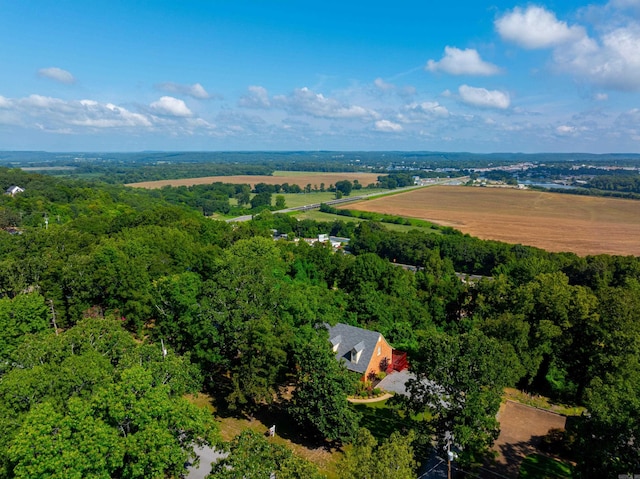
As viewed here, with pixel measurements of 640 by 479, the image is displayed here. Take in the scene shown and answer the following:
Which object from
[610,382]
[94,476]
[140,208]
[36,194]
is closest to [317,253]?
[610,382]

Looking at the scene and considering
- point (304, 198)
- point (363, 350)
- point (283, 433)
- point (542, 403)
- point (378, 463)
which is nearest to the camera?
point (378, 463)

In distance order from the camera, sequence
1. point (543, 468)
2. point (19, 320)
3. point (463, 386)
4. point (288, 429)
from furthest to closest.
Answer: point (19, 320), point (288, 429), point (543, 468), point (463, 386)

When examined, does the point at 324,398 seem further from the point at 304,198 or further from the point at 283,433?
the point at 304,198

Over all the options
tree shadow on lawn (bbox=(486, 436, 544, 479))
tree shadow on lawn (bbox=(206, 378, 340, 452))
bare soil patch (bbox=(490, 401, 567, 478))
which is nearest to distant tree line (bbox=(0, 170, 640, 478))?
tree shadow on lawn (bbox=(206, 378, 340, 452))

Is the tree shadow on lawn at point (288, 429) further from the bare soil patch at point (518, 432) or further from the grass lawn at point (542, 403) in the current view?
the grass lawn at point (542, 403)

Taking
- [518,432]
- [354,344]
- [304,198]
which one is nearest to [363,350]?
[354,344]
